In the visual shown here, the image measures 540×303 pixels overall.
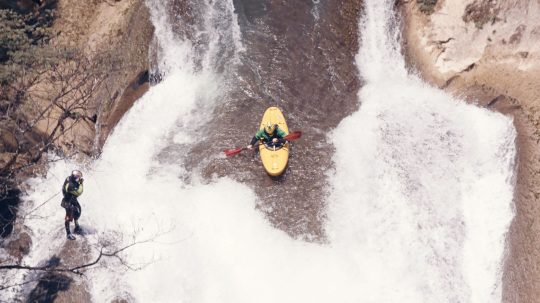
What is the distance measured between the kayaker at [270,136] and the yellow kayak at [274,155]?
113 mm

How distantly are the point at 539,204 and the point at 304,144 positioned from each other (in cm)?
468

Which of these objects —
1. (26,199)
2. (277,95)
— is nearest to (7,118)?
(26,199)

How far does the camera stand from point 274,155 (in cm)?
970

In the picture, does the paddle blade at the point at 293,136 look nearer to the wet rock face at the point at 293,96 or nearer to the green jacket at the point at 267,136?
the green jacket at the point at 267,136

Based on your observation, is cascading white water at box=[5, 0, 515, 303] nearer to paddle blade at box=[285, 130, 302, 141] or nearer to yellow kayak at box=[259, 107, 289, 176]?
yellow kayak at box=[259, 107, 289, 176]

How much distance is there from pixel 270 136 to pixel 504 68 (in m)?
5.35

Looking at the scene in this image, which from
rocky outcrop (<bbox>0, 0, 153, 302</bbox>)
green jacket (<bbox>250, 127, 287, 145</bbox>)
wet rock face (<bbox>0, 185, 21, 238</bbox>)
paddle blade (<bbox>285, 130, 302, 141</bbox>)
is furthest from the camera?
paddle blade (<bbox>285, 130, 302, 141</bbox>)

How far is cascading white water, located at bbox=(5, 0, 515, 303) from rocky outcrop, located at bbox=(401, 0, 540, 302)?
283 mm

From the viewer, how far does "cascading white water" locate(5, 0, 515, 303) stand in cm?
816

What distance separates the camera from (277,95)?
10.7 meters

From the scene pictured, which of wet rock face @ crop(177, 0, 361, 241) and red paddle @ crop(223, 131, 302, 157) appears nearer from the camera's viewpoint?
wet rock face @ crop(177, 0, 361, 241)

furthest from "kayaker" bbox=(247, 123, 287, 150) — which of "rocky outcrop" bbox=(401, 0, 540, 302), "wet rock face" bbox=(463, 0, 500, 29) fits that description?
"wet rock face" bbox=(463, 0, 500, 29)

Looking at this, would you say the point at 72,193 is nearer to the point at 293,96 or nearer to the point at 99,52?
the point at 99,52

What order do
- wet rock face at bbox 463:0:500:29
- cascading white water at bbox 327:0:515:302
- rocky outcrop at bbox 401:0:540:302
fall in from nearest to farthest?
rocky outcrop at bbox 401:0:540:302 < cascading white water at bbox 327:0:515:302 < wet rock face at bbox 463:0:500:29
